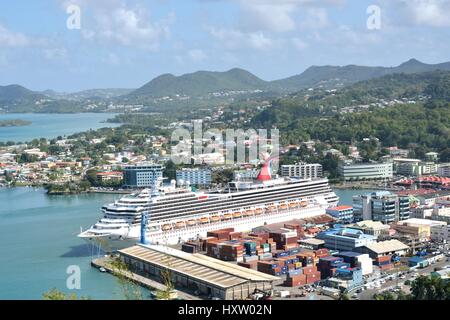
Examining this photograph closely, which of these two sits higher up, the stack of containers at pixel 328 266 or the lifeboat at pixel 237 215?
the lifeboat at pixel 237 215

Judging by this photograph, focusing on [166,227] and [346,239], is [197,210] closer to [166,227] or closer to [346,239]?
[166,227]

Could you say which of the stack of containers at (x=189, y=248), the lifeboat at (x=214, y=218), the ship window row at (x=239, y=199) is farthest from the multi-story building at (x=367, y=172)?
the stack of containers at (x=189, y=248)

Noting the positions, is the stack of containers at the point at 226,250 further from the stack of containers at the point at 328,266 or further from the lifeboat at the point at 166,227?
the stack of containers at the point at 328,266

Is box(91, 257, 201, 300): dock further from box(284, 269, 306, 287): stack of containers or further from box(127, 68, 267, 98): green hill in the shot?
box(127, 68, 267, 98): green hill

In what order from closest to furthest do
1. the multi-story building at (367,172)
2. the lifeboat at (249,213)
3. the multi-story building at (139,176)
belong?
1. the lifeboat at (249,213)
2. the multi-story building at (139,176)
3. the multi-story building at (367,172)

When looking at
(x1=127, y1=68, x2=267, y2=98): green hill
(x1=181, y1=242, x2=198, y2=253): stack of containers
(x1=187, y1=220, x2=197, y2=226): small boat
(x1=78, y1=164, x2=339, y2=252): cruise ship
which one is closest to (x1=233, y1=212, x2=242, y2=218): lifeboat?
(x1=78, y1=164, x2=339, y2=252): cruise ship

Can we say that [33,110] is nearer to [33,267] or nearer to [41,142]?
[41,142]

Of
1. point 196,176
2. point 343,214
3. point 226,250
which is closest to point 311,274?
point 226,250
